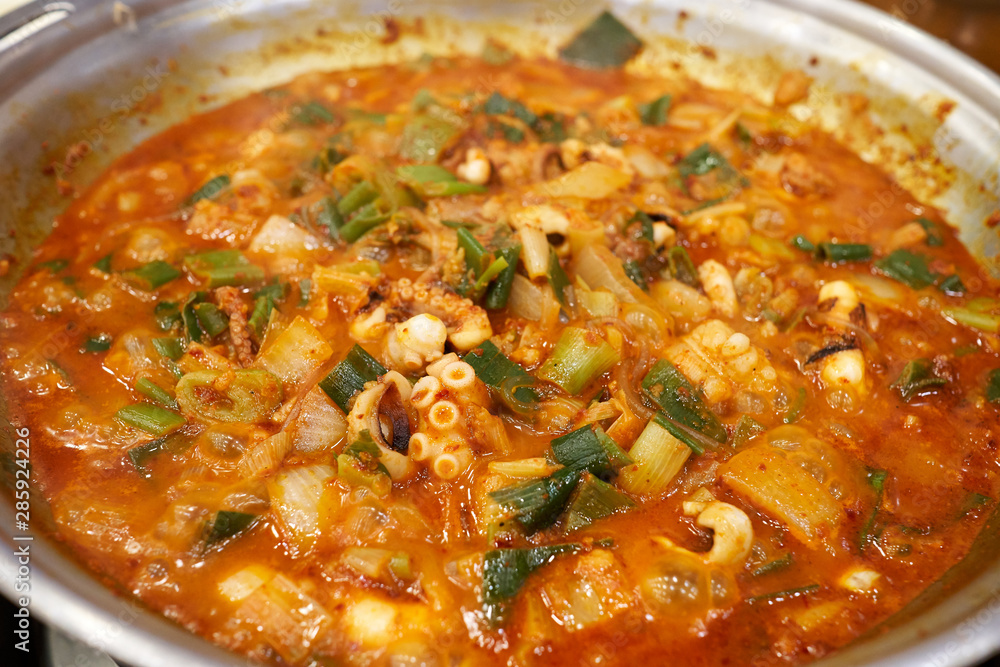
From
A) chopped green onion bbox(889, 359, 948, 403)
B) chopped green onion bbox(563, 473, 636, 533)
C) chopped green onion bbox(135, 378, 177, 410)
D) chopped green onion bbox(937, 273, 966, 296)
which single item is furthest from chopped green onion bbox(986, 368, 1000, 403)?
chopped green onion bbox(135, 378, 177, 410)

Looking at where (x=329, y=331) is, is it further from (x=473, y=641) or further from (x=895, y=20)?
(x=895, y=20)

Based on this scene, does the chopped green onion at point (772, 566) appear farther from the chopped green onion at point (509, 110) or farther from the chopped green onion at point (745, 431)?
the chopped green onion at point (509, 110)

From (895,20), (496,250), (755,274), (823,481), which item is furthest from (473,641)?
(895,20)

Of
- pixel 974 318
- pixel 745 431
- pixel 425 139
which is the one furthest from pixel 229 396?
pixel 974 318

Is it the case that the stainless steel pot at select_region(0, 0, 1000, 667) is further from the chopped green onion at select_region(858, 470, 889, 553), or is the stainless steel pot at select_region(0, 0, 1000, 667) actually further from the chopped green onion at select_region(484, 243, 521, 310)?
the chopped green onion at select_region(484, 243, 521, 310)

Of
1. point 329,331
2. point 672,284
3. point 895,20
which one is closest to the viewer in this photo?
point 329,331

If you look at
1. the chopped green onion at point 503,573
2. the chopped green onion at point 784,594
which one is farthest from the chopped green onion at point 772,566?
the chopped green onion at point 503,573

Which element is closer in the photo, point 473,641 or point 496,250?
point 473,641
